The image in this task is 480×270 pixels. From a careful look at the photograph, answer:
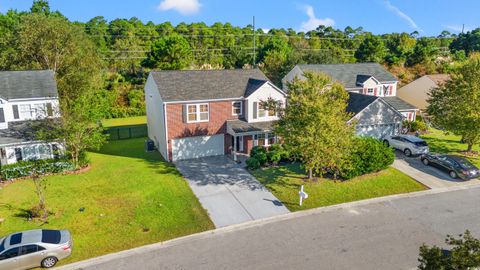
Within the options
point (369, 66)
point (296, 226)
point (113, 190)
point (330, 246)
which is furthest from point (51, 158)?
point (369, 66)

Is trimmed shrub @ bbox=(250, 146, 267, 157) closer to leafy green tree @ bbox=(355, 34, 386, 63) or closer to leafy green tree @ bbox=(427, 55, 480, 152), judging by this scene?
leafy green tree @ bbox=(427, 55, 480, 152)

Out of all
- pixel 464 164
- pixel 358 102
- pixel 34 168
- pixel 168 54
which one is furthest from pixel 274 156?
pixel 168 54

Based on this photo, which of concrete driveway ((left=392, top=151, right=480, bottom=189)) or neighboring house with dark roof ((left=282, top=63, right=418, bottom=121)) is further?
neighboring house with dark roof ((left=282, top=63, right=418, bottom=121))

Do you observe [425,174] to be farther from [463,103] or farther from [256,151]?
[256,151]

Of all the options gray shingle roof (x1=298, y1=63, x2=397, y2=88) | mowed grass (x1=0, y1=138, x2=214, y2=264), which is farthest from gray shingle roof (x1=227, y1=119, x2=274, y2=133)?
gray shingle roof (x1=298, y1=63, x2=397, y2=88)

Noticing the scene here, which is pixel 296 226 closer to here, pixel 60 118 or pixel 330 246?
pixel 330 246
